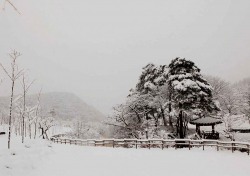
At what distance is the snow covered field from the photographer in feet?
54.5

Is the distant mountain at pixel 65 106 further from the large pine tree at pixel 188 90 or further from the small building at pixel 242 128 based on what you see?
the large pine tree at pixel 188 90

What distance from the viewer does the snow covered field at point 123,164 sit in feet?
54.5

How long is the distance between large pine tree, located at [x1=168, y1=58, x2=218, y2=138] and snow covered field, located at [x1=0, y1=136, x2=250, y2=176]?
1123 centimetres

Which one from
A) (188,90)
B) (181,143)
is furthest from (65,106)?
(181,143)

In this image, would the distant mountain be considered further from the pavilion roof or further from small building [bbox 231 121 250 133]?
the pavilion roof

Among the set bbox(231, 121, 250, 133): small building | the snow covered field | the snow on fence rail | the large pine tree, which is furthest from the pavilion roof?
the snow covered field

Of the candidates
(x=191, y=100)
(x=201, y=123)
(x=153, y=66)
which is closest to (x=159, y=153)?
(x=191, y=100)

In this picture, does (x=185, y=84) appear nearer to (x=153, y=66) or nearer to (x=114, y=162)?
(x=153, y=66)

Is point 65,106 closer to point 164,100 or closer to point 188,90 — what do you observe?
point 164,100

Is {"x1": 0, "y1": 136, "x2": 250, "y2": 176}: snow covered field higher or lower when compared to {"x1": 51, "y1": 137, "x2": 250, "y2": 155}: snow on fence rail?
lower

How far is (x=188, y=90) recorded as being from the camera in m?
33.4

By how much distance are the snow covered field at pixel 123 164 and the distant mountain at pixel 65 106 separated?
119m

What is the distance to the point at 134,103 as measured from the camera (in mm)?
42156

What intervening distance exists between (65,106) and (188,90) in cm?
14463
